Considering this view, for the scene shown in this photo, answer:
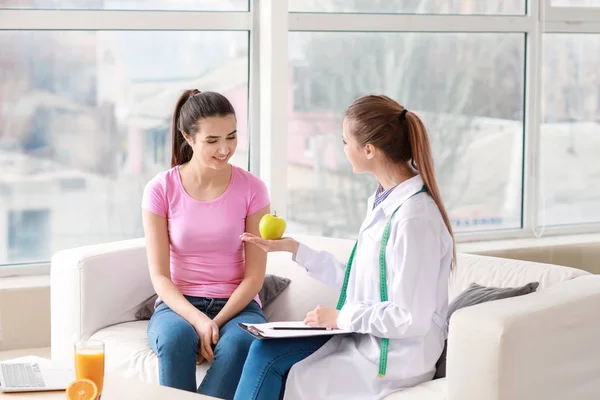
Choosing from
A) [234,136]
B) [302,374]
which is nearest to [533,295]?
[302,374]

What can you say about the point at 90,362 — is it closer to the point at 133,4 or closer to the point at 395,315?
the point at 395,315

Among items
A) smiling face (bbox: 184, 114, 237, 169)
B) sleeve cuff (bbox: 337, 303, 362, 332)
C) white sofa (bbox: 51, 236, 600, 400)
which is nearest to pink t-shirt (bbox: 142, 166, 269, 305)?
smiling face (bbox: 184, 114, 237, 169)

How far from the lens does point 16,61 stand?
3924 mm

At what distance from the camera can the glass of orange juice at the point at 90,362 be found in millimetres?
2115

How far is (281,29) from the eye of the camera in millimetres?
4211

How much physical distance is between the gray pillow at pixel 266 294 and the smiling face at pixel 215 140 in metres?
0.47

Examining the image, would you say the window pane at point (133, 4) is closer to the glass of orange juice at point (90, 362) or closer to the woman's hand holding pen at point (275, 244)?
the woman's hand holding pen at point (275, 244)

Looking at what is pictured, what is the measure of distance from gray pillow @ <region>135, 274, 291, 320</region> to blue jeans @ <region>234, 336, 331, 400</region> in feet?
2.20

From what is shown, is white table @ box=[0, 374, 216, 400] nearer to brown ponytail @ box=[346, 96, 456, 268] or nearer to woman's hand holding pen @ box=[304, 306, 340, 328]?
woman's hand holding pen @ box=[304, 306, 340, 328]

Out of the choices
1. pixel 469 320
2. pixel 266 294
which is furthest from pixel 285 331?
pixel 266 294

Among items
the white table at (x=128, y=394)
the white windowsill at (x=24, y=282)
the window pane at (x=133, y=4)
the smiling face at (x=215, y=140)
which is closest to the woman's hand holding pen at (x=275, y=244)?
the smiling face at (x=215, y=140)

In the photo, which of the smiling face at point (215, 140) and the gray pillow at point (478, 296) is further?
the smiling face at point (215, 140)

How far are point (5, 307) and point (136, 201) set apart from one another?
777mm

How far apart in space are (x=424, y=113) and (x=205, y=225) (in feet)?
6.66
